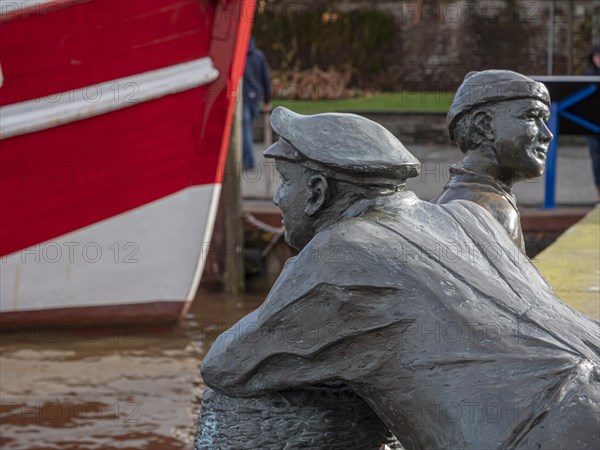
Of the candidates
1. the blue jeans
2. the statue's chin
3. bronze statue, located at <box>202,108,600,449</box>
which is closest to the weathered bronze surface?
bronze statue, located at <box>202,108,600,449</box>

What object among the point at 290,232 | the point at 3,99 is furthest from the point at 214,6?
the point at 290,232

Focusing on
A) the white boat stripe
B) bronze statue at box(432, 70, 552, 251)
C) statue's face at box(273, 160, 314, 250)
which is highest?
statue's face at box(273, 160, 314, 250)

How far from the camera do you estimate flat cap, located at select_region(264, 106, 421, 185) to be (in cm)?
262

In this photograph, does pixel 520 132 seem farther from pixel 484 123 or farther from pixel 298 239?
pixel 298 239

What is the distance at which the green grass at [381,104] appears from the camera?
16.3 meters

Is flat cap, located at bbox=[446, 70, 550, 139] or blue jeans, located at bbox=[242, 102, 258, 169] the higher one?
flat cap, located at bbox=[446, 70, 550, 139]

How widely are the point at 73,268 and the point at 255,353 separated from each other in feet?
18.7

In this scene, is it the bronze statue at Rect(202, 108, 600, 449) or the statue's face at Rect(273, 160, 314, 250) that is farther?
the statue's face at Rect(273, 160, 314, 250)

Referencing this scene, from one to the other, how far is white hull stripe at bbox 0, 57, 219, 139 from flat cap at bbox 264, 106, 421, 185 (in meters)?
5.07

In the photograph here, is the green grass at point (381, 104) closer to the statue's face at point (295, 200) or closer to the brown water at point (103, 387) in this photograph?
the brown water at point (103, 387)

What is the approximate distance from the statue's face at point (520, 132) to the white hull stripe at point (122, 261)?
4.78 meters

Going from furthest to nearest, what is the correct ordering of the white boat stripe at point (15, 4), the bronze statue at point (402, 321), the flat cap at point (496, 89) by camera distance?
the white boat stripe at point (15, 4) < the flat cap at point (496, 89) < the bronze statue at point (402, 321)

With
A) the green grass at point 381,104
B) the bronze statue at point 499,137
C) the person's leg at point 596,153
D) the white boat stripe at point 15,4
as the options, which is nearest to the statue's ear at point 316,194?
the bronze statue at point 499,137

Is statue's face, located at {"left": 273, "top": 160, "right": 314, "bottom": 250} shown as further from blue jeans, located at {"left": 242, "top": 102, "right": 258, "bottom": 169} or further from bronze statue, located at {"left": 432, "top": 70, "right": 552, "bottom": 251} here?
blue jeans, located at {"left": 242, "top": 102, "right": 258, "bottom": 169}
